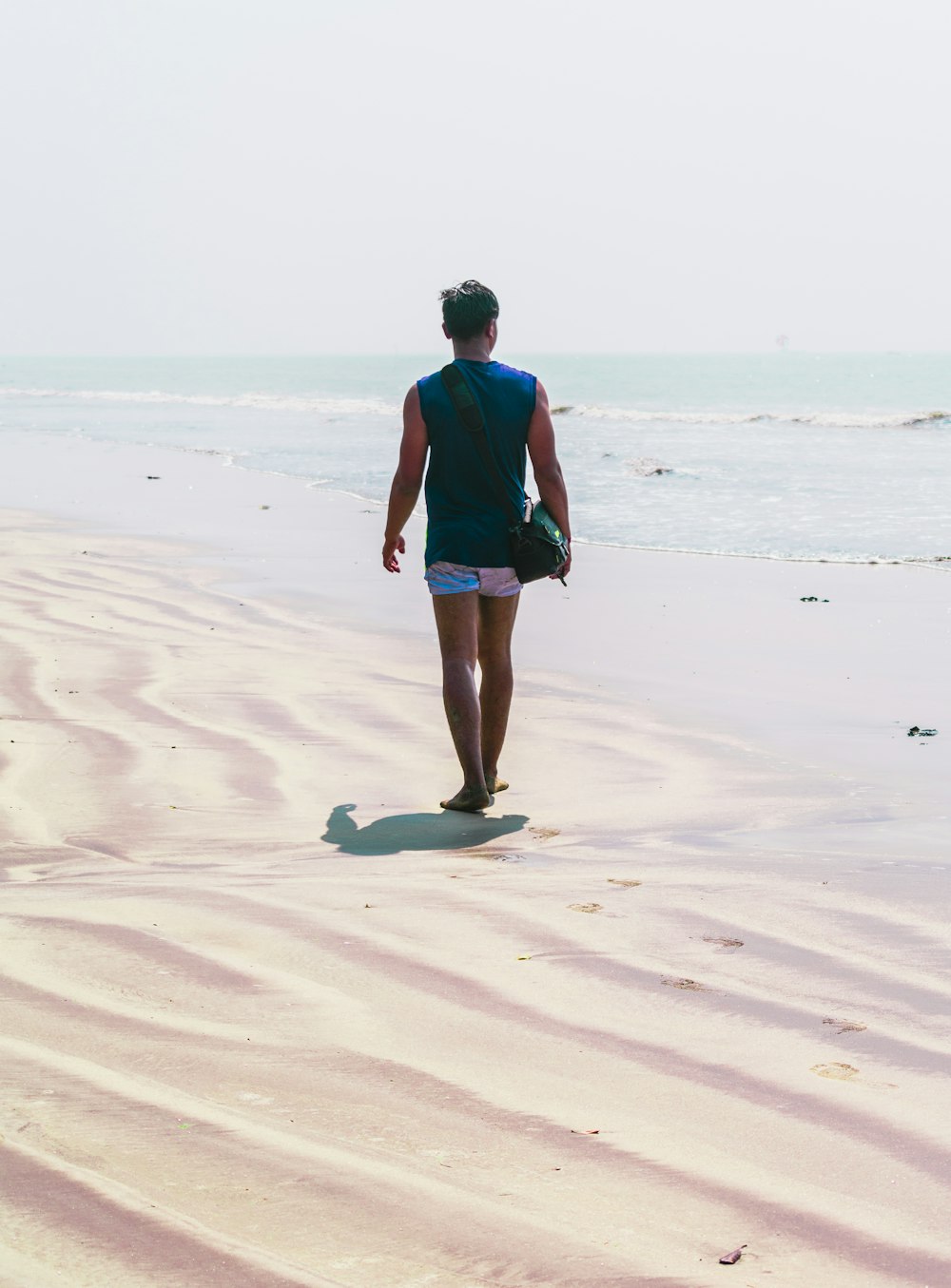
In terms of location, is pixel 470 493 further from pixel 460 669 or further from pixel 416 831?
pixel 416 831

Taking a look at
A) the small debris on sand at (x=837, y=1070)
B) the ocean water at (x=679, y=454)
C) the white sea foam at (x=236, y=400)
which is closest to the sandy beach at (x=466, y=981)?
the small debris on sand at (x=837, y=1070)

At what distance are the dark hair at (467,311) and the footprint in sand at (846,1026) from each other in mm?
2681

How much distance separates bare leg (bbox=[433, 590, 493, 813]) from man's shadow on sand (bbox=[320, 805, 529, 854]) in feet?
0.44

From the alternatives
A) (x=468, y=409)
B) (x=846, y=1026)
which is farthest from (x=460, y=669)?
(x=846, y=1026)

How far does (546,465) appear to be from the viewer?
4.90 meters

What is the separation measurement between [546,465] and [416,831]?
1.31 metres

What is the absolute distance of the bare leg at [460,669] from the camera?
4855mm

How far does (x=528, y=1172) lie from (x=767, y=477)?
69.5 ft

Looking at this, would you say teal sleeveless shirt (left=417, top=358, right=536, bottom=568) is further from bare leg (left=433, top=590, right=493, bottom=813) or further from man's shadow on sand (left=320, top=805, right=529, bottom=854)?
man's shadow on sand (left=320, top=805, right=529, bottom=854)

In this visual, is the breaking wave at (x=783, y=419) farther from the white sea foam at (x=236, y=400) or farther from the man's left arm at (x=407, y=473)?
the man's left arm at (x=407, y=473)

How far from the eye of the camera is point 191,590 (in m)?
10.2

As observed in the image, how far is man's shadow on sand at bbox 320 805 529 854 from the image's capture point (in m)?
4.38

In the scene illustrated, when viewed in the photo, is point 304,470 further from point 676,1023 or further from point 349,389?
point 349,389

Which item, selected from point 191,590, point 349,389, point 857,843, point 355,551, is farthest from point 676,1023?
point 349,389
